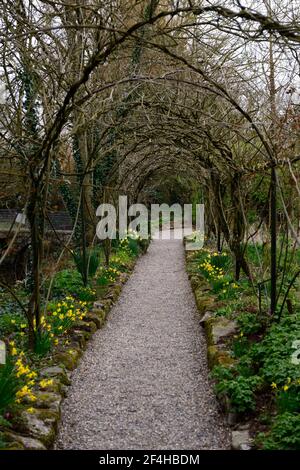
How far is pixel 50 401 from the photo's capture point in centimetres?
365

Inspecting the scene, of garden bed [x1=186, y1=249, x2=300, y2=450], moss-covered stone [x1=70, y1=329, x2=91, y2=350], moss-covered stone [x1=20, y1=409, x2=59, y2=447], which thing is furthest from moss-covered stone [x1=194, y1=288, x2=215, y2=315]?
moss-covered stone [x1=20, y1=409, x2=59, y2=447]

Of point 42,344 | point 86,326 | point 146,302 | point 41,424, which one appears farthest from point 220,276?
point 41,424

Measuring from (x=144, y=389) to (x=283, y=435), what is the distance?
66.1 inches

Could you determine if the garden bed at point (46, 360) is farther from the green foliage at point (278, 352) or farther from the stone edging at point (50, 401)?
the green foliage at point (278, 352)

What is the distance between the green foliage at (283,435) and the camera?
2811 millimetres

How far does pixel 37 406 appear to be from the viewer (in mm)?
3562

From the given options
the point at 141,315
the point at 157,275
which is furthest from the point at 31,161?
the point at 157,275

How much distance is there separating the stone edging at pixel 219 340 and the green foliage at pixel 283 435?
13 cm

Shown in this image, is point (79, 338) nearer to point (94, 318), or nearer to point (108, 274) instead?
point (94, 318)

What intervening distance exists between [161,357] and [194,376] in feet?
2.25

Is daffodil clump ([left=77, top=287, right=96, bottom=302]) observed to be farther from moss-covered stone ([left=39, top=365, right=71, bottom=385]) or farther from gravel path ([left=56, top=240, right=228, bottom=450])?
moss-covered stone ([left=39, top=365, right=71, bottom=385])

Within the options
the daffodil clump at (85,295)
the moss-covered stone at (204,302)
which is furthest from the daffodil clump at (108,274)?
the moss-covered stone at (204,302)

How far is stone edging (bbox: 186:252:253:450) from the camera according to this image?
3191 millimetres

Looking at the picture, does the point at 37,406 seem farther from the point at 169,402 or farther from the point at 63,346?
the point at 63,346
